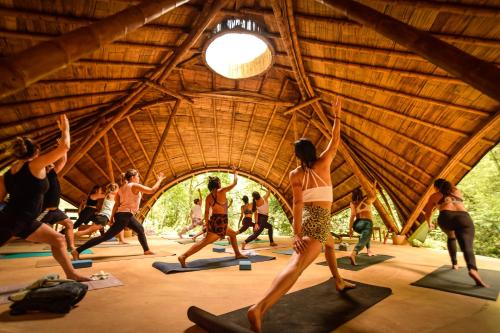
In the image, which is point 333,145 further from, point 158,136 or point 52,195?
point 158,136

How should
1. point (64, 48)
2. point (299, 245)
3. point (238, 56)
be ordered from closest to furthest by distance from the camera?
1. point (299, 245)
2. point (64, 48)
3. point (238, 56)

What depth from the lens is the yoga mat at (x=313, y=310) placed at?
209 cm

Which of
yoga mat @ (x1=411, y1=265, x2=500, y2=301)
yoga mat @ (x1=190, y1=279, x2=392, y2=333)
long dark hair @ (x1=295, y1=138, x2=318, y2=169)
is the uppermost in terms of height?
long dark hair @ (x1=295, y1=138, x2=318, y2=169)

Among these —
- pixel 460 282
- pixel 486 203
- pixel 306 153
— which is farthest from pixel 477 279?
pixel 486 203

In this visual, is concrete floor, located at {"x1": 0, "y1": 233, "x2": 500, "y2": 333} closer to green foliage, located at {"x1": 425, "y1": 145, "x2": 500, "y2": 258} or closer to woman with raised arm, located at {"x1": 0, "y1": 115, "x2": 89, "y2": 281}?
woman with raised arm, located at {"x1": 0, "y1": 115, "x2": 89, "y2": 281}

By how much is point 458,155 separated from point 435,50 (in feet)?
18.7

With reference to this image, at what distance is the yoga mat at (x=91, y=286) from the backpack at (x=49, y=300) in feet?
1.89

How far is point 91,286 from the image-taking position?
320cm

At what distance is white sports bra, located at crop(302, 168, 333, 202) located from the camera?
7.80ft

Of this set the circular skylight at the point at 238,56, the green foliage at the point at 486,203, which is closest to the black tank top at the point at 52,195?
the circular skylight at the point at 238,56

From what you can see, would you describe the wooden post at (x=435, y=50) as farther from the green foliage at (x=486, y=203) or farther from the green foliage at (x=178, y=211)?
the green foliage at (x=178, y=211)

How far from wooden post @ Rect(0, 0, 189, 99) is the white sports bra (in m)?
2.59

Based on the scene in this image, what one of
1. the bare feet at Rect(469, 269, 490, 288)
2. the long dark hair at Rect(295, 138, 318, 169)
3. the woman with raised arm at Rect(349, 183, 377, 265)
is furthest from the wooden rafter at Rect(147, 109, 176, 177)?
the bare feet at Rect(469, 269, 490, 288)

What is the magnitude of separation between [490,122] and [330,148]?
572cm
